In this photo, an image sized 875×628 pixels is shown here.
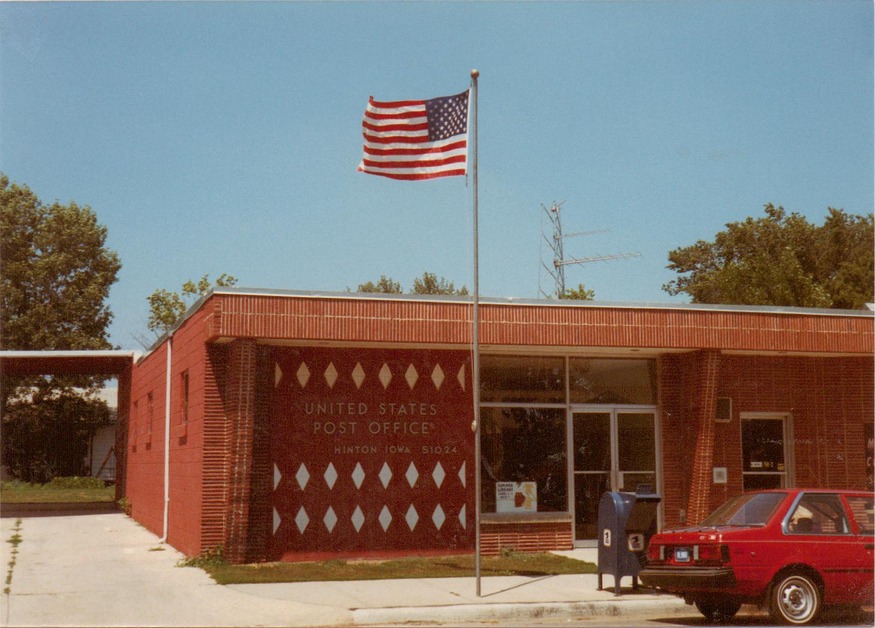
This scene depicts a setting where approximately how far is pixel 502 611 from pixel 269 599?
286 centimetres

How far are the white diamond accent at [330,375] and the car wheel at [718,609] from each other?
23.5ft

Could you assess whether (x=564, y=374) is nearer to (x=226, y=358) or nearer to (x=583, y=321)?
(x=583, y=321)

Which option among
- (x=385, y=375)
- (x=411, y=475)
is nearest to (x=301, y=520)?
(x=411, y=475)

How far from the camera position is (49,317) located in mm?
51375

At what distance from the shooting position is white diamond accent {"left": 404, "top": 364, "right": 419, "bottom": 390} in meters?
17.1

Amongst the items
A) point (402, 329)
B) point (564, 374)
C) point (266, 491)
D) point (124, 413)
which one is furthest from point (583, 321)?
point (124, 413)

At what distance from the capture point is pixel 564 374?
59.4 feet

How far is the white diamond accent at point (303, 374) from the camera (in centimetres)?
1656

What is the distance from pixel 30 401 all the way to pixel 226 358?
39581 millimetres

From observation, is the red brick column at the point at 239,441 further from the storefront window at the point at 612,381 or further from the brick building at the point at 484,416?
the storefront window at the point at 612,381

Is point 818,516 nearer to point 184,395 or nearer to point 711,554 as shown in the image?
point 711,554

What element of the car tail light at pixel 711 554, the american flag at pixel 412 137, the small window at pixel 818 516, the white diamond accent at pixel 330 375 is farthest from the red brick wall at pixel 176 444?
the small window at pixel 818 516

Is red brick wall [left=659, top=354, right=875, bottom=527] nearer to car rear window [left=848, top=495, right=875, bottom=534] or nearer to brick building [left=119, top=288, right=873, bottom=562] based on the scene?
brick building [left=119, top=288, right=873, bottom=562]

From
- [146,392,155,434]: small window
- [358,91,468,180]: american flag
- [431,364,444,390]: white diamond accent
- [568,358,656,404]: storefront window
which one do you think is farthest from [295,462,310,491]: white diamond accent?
[146,392,155,434]: small window
